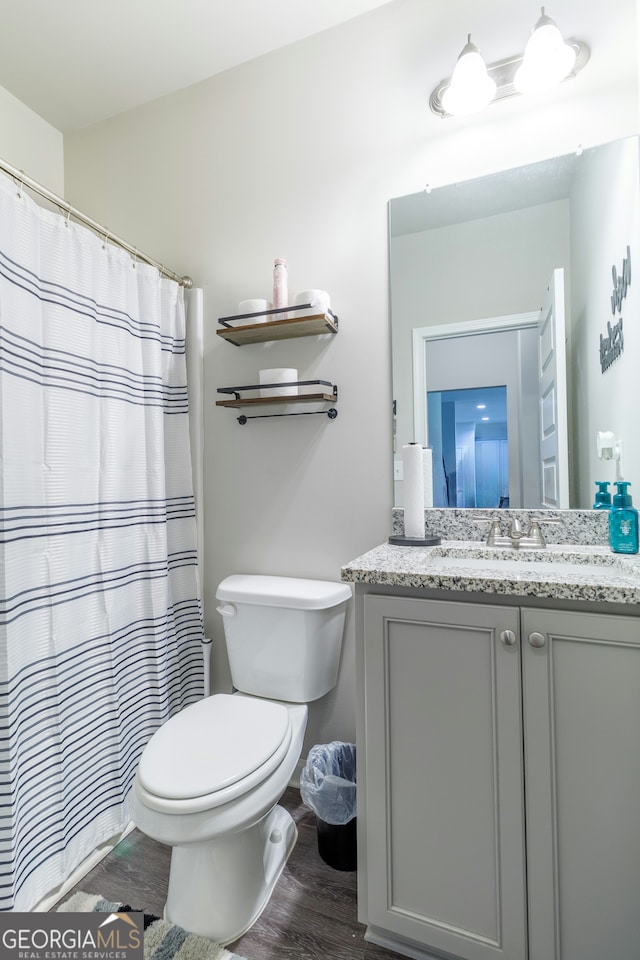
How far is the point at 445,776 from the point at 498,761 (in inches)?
4.9

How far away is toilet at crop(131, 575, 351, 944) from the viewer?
108cm

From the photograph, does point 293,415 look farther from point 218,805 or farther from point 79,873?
point 79,873

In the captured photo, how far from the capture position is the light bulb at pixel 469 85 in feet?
4.56

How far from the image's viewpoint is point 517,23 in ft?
4.80

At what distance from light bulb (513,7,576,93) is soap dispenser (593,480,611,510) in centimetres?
113

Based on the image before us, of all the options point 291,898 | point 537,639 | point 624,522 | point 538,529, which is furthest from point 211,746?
point 624,522

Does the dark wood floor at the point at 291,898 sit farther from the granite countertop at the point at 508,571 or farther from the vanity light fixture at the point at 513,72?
the vanity light fixture at the point at 513,72

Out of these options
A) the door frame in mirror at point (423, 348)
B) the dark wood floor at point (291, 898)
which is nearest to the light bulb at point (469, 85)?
the door frame in mirror at point (423, 348)

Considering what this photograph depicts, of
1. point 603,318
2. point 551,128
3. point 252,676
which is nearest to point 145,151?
point 551,128

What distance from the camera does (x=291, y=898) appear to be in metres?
1.33

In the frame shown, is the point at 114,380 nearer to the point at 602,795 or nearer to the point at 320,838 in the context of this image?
the point at 320,838

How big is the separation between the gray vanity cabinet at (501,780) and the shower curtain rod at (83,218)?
1365mm

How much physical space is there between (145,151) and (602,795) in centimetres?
266

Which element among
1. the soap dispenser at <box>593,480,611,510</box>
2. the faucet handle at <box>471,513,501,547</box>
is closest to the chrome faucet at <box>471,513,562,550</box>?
the faucet handle at <box>471,513,501,547</box>
